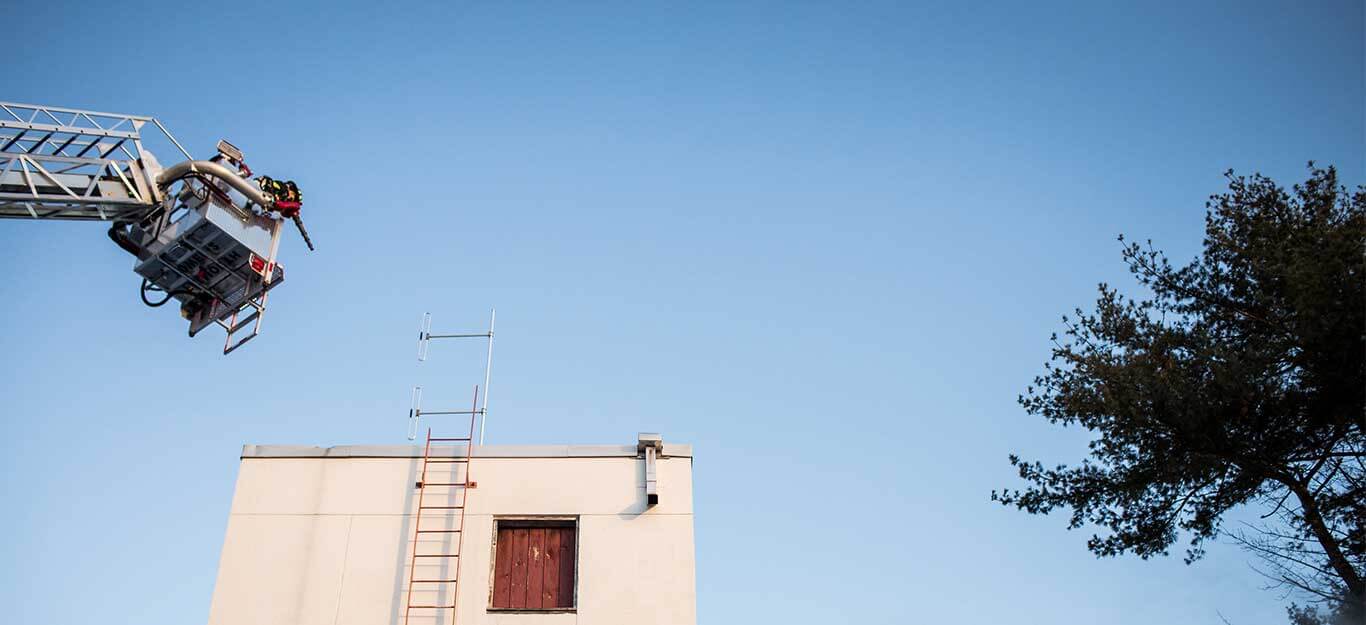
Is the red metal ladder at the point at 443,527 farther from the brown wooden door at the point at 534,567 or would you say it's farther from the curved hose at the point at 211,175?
the curved hose at the point at 211,175

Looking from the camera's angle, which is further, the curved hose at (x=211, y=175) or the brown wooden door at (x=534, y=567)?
the curved hose at (x=211, y=175)

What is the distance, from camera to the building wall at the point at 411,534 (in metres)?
14.8

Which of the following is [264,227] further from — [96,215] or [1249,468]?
[1249,468]

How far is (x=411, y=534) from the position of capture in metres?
15.4

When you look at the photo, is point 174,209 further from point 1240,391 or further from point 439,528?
point 1240,391

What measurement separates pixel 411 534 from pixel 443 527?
50 centimetres

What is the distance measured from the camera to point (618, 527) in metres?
15.5

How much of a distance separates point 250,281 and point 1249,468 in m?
18.6

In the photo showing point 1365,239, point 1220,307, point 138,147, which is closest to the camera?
point 1365,239

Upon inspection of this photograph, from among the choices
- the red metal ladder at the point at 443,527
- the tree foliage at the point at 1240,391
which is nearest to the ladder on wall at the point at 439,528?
the red metal ladder at the point at 443,527

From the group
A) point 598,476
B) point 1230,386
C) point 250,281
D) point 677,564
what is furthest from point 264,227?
point 1230,386

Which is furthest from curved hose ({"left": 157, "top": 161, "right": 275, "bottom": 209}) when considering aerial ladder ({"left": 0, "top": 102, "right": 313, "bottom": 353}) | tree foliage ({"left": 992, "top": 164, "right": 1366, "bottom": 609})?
tree foliage ({"left": 992, "top": 164, "right": 1366, "bottom": 609})

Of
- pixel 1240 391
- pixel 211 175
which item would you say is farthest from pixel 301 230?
pixel 1240 391

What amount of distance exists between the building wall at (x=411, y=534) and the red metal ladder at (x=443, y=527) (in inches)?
2.8
